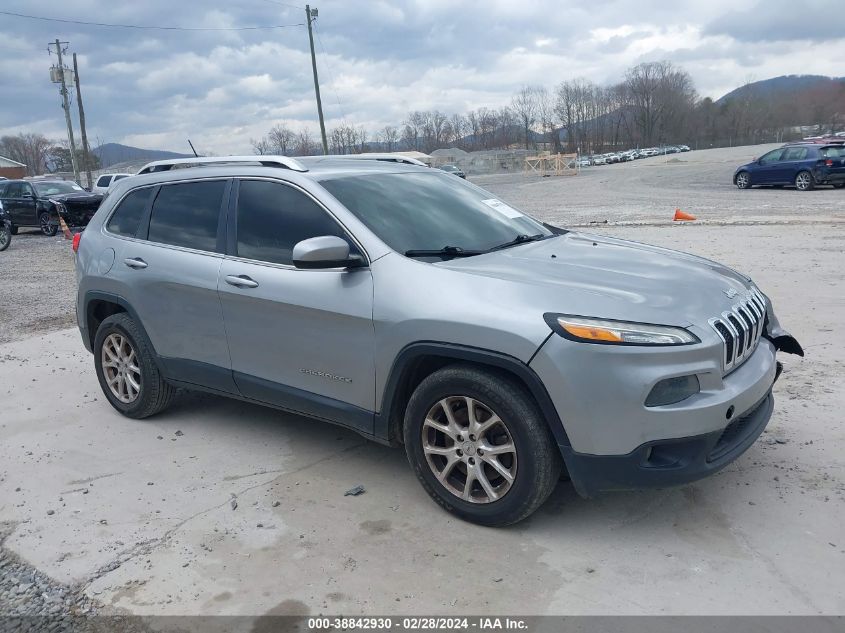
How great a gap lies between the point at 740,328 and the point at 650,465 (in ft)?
2.96

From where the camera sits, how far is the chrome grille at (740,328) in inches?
133

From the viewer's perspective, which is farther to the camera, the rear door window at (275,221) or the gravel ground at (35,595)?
the rear door window at (275,221)

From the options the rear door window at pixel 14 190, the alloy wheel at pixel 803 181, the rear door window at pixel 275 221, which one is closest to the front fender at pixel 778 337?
the rear door window at pixel 275 221

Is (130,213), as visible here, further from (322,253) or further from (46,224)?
(46,224)

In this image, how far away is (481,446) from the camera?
3.50m

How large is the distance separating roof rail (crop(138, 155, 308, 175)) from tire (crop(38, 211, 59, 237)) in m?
19.0

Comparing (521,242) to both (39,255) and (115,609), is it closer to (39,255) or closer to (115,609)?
(115,609)

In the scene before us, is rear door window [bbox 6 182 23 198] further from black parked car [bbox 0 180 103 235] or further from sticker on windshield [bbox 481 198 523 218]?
sticker on windshield [bbox 481 198 523 218]

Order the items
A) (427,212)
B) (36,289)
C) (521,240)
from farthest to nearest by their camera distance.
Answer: (36,289), (521,240), (427,212)

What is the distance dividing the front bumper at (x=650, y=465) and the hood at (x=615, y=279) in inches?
21.7

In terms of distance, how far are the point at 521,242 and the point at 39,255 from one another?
1655 centimetres

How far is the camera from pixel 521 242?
14.6ft

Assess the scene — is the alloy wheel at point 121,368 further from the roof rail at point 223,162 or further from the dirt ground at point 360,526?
the roof rail at point 223,162

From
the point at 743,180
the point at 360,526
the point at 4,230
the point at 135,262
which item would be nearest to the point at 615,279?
the point at 360,526
